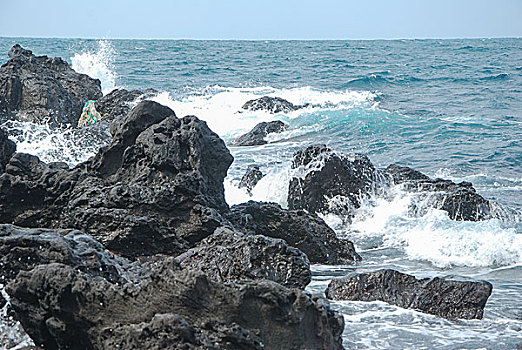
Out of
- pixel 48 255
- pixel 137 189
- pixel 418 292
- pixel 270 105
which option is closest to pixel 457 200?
pixel 418 292

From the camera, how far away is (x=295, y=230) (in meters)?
6.96

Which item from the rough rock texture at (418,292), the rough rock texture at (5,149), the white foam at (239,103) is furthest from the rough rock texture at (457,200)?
the white foam at (239,103)

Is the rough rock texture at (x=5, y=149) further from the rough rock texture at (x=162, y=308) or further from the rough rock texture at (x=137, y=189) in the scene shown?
the rough rock texture at (x=162, y=308)

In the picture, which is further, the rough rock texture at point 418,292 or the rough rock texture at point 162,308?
the rough rock texture at point 418,292

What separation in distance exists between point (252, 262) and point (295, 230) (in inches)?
98.9

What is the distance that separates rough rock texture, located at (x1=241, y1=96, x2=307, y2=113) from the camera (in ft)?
68.5

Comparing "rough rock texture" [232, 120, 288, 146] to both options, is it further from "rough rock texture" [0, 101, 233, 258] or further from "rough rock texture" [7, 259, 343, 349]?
"rough rock texture" [7, 259, 343, 349]

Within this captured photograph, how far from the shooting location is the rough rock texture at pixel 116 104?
1543cm

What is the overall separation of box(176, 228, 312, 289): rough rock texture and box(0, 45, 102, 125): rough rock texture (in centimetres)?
884

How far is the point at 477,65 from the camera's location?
3641 cm

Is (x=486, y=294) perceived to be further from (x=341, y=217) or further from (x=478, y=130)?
(x=478, y=130)

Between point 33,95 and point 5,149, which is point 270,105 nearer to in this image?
point 33,95

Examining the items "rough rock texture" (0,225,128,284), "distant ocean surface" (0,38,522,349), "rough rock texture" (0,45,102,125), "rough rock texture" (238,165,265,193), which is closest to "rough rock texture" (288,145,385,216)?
"distant ocean surface" (0,38,522,349)

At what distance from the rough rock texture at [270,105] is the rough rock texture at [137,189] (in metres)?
13.7
